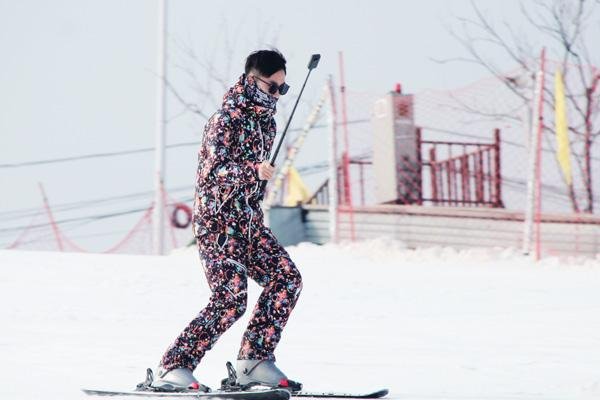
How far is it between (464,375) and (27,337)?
3191mm

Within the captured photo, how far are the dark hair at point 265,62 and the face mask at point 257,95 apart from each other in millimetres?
65

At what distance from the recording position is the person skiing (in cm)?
520

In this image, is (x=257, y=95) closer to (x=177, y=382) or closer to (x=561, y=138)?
(x=177, y=382)

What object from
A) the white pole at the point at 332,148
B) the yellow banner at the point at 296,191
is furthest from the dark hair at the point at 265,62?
the yellow banner at the point at 296,191

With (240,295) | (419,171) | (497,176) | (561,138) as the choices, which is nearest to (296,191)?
(419,171)

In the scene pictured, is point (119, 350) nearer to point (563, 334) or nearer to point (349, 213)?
point (563, 334)

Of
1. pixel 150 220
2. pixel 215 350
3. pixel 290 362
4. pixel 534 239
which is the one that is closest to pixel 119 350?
pixel 215 350

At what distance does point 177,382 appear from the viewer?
5.32m

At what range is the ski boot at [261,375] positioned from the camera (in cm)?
539

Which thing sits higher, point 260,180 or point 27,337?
point 260,180

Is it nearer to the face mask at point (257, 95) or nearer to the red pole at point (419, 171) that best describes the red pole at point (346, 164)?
the red pole at point (419, 171)

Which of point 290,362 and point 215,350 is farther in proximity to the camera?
point 215,350

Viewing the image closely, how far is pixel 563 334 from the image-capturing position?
8.82m

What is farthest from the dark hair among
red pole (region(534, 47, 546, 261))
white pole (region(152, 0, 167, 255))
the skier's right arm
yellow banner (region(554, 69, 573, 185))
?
white pole (region(152, 0, 167, 255))
